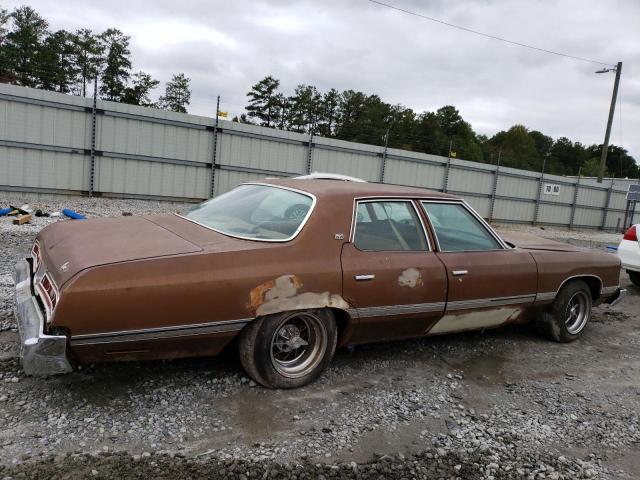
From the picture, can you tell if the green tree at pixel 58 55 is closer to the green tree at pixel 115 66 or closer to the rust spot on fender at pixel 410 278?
the green tree at pixel 115 66

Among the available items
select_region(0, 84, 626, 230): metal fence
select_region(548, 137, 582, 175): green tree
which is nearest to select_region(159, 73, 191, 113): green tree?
select_region(0, 84, 626, 230): metal fence

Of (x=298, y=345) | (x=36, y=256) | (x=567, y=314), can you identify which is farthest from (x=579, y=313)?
(x=36, y=256)

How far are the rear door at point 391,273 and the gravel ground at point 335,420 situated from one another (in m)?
0.42

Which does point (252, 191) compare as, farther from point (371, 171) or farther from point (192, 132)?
point (371, 171)

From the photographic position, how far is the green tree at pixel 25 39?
32.2 metres

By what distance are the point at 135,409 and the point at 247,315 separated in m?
0.82

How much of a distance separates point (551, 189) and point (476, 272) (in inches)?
776

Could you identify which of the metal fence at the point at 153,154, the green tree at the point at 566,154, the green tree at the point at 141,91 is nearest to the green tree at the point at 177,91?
the green tree at the point at 141,91

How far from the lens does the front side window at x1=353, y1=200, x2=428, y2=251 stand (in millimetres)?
3650

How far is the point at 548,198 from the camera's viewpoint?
21688mm

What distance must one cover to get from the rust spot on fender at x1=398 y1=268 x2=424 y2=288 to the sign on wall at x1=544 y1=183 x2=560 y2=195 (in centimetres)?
1987

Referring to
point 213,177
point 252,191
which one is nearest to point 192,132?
point 213,177

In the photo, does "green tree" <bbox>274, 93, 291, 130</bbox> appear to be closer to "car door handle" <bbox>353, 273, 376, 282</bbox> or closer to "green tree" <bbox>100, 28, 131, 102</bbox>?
"green tree" <bbox>100, 28, 131, 102</bbox>

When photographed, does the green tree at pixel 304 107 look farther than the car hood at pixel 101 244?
Yes
